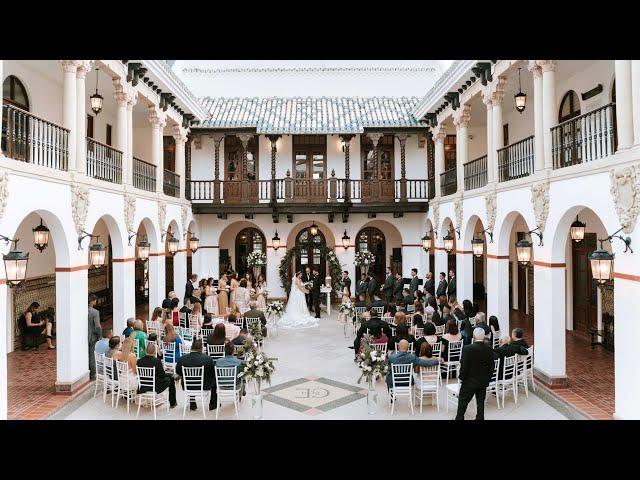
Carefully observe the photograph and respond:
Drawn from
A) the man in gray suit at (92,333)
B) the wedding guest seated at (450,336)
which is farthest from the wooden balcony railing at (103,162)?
the wedding guest seated at (450,336)

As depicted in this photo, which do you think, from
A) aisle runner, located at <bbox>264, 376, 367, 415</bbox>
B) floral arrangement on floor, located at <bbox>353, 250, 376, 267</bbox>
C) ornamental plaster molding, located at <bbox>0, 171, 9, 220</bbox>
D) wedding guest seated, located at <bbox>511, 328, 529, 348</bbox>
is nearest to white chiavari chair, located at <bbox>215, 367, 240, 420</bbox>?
aisle runner, located at <bbox>264, 376, 367, 415</bbox>

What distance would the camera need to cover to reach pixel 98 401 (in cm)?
980

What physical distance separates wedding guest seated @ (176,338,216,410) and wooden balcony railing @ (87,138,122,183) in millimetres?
5734

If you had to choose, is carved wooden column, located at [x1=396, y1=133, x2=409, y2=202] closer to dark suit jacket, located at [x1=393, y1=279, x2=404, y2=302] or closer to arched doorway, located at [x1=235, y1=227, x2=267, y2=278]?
dark suit jacket, located at [x1=393, y1=279, x2=404, y2=302]

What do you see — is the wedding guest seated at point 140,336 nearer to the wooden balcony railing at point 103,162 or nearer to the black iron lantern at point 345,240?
the wooden balcony railing at point 103,162

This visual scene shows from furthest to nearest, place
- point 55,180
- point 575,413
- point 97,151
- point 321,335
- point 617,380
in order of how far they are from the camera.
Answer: point 321,335, point 97,151, point 55,180, point 575,413, point 617,380

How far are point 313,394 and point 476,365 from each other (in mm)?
3871

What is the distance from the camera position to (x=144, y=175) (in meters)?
16.1

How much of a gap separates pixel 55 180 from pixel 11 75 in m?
5.16

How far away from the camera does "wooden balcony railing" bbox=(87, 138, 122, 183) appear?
11977mm

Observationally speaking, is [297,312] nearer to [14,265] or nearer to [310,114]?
[310,114]

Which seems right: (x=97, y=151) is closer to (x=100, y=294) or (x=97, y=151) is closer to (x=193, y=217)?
(x=100, y=294)
